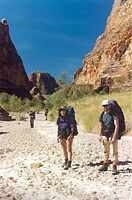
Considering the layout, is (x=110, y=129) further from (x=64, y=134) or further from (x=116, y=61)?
(x=116, y=61)

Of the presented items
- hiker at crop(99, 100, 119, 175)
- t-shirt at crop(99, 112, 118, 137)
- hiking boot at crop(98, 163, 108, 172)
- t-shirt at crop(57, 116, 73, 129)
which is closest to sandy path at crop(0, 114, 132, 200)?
hiking boot at crop(98, 163, 108, 172)

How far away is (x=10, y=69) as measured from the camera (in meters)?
91.6

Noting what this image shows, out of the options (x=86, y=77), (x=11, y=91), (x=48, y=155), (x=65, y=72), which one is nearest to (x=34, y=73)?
(x=11, y=91)

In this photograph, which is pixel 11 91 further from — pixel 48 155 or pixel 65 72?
pixel 48 155

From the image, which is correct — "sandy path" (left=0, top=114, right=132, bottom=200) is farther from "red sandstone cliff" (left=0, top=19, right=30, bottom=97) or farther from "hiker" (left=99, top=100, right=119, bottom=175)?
"red sandstone cliff" (left=0, top=19, right=30, bottom=97)

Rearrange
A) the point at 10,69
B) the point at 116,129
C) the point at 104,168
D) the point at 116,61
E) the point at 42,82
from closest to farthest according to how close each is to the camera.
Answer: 1. the point at 116,129
2. the point at 104,168
3. the point at 116,61
4. the point at 10,69
5. the point at 42,82

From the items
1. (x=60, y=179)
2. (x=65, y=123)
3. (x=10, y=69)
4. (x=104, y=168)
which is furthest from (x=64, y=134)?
(x=10, y=69)

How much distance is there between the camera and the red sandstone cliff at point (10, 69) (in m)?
87.7

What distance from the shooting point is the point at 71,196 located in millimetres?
3441

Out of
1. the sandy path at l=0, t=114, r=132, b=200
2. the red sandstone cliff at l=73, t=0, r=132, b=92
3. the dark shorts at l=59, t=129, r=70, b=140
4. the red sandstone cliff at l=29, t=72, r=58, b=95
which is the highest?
the red sandstone cliff at l=29, t=72, r=58, b=95

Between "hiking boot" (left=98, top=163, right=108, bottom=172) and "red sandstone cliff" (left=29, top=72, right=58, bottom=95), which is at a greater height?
"red sandstone cliff" (left=29, top=72, right=58, bottom=95)

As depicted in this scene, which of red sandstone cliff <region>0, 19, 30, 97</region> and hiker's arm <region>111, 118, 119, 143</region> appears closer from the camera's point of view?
hiker's arm <region>111, 118, 119, 143</region>

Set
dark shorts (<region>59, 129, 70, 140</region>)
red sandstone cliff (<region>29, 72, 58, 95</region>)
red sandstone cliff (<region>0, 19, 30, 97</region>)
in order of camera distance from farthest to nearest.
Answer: red sandstone cliff (<region>29, 72, 58, 95</region>) → red sandstone cliff (<region>0, 19, 30, 97</region>) → dark shorts (<region>59, 129, 70, 140</region>)

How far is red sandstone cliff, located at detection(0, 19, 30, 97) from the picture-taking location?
87.7m
